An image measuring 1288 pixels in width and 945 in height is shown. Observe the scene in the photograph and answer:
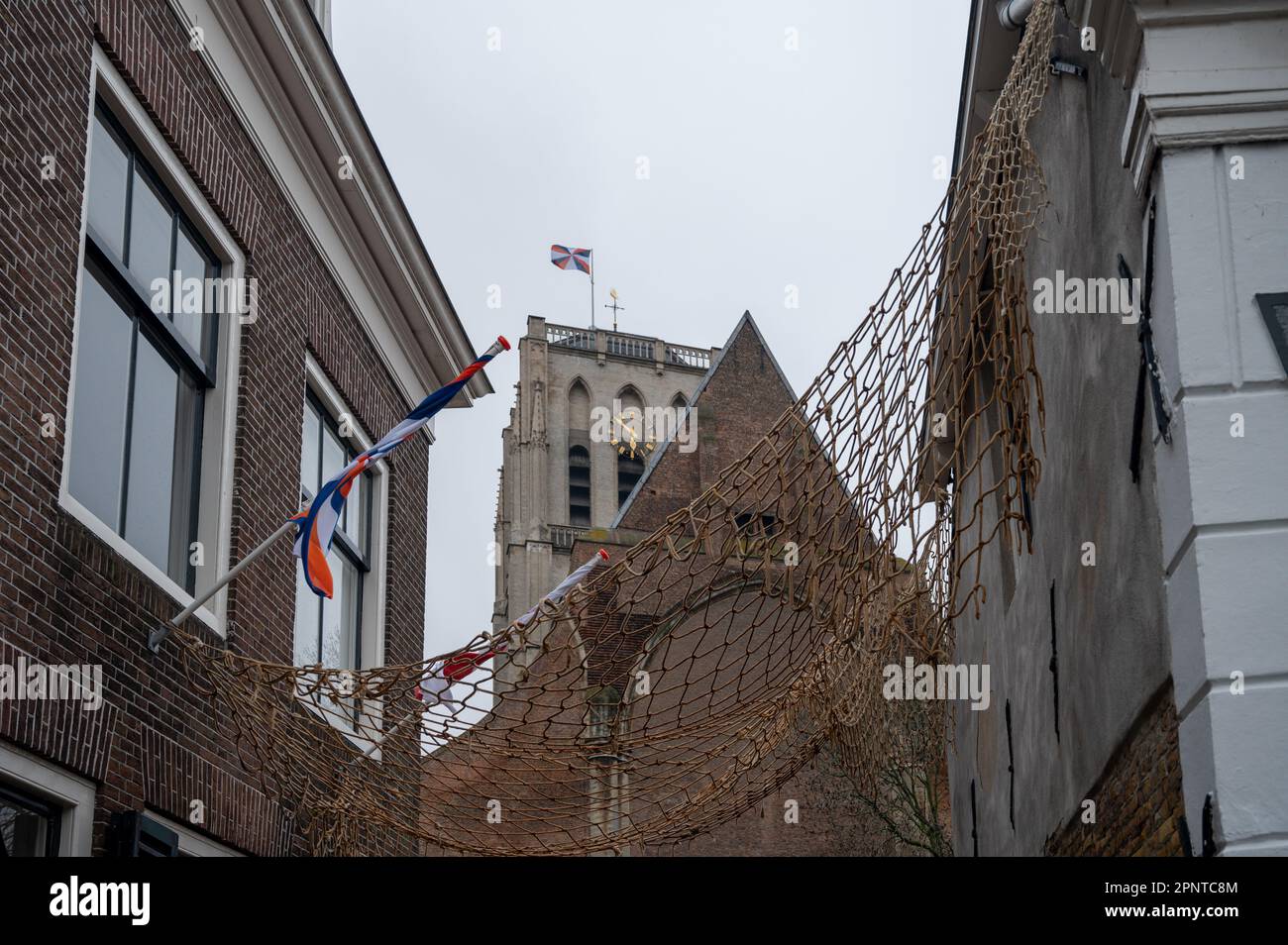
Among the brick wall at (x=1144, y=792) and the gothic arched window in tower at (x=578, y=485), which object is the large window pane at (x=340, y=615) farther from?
the gothic arched window in tower at (x=578, y=485)

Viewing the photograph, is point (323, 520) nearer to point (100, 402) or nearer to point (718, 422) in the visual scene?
point (100, 402)

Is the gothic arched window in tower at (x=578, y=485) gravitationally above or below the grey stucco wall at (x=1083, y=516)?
above

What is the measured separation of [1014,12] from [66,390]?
4.17 meters

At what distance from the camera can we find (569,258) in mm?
44969

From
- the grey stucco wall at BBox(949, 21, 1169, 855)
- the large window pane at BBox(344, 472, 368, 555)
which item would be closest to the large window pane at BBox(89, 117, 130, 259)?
the large window pane at BBox(344, 472, 368, 555)

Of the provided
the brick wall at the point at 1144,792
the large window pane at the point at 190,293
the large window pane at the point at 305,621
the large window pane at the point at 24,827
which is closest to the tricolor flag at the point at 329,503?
the large window pane at the point at 190,293

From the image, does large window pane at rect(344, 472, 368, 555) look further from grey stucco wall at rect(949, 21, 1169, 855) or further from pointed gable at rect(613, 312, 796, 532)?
pointed gable at rect(613, 312, 796, 532)

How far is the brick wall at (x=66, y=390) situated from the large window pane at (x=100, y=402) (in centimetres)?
30

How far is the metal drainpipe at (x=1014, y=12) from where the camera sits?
→ 6344mm

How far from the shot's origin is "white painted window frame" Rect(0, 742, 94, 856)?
5703mm

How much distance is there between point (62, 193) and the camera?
6238mm
